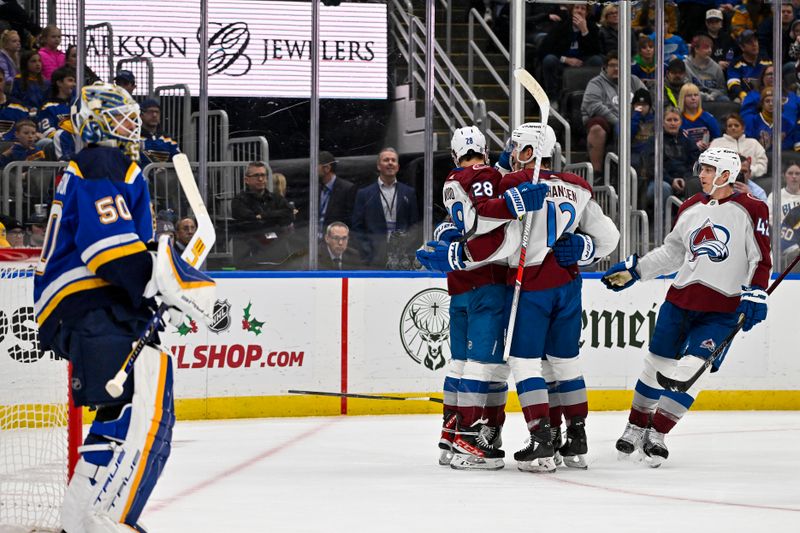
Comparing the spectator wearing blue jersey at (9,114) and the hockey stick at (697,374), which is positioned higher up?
the spectator wearing blue jersey at (9,114)

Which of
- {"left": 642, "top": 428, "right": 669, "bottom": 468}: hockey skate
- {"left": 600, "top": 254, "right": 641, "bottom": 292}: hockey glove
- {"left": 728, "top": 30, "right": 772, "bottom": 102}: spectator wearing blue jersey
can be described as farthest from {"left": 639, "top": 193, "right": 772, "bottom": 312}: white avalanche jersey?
{"left": 728, "top": 30, "right": 772, "bottom": 102}: spectator wearing blue jersey

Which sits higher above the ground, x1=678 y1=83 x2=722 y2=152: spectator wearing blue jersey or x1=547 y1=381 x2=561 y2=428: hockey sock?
x1=678 y1=83 x2=722 y2=152: spectator wearing blue jersey

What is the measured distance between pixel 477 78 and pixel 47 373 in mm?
4566

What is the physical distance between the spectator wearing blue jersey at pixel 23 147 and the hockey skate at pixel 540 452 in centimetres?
339

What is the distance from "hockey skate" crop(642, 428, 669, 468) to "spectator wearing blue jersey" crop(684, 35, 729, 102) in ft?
13.2

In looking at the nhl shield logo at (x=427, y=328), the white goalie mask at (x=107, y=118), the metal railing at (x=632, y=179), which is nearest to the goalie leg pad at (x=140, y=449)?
the white goalie mask at (x=107, y=118)

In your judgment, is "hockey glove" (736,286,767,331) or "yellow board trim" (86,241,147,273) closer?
"yellow board trim" (86,241,147,273)

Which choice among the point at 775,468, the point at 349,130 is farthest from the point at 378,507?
the point at 349,130

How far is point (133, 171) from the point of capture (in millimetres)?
3332

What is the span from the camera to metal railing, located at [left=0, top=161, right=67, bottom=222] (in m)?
7.12

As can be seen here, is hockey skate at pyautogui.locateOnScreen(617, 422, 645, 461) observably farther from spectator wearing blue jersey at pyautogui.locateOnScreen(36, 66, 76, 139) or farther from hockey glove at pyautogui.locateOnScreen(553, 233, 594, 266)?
spectator wearing blue jersey at pyautogui.locateOnScreen(36, 66, 76, 139)

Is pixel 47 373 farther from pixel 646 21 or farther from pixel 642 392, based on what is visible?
pixel 646 21

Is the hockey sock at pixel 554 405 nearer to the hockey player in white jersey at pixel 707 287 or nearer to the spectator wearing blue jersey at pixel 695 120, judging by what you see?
the hockey player in white jersey at pixel 707 287

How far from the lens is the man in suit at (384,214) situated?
25.9 feet
